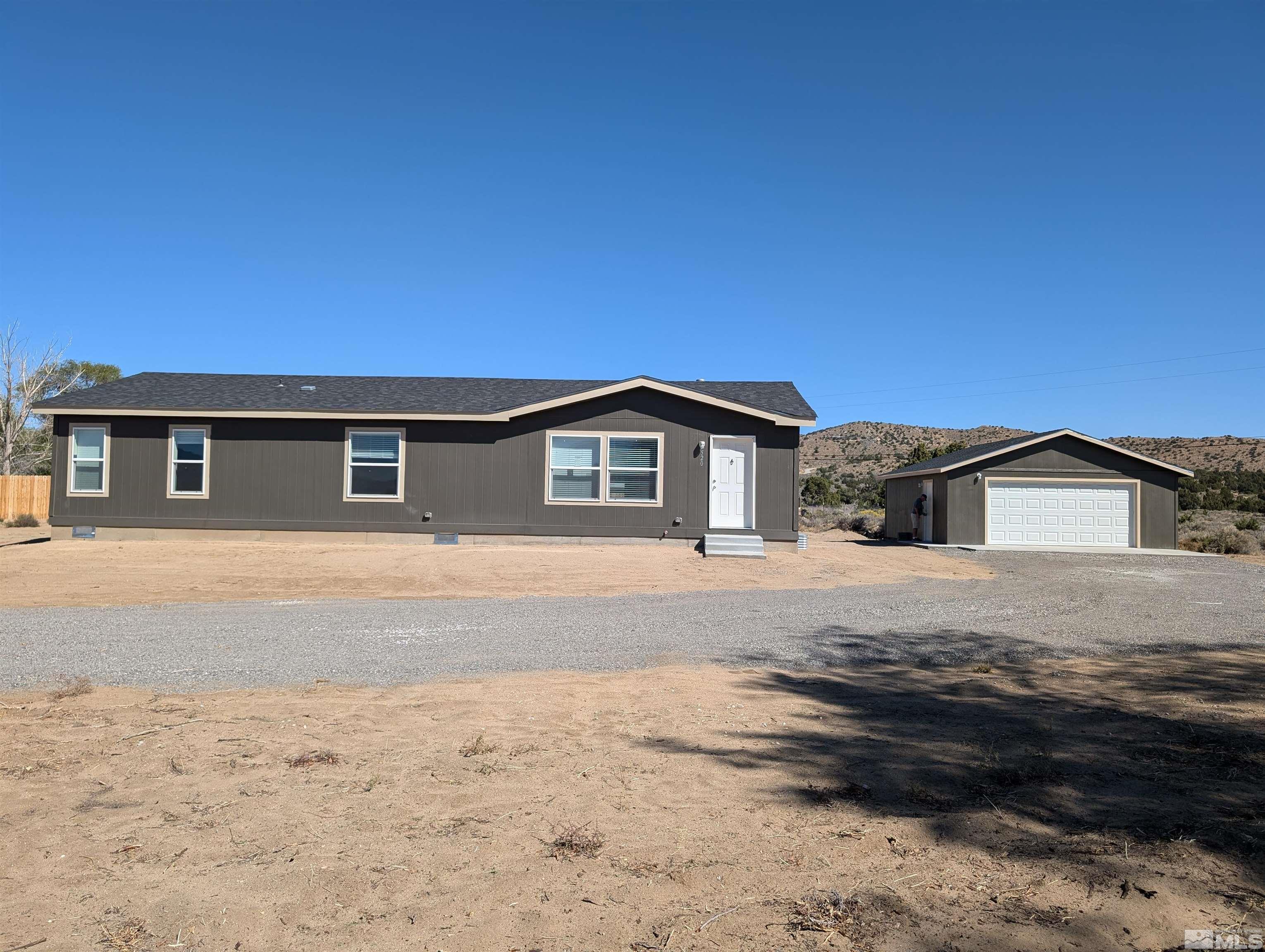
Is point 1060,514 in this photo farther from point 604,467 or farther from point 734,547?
point 604,467

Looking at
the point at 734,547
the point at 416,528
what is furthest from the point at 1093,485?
the point at 416,528

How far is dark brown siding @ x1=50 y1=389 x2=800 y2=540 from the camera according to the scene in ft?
57.0

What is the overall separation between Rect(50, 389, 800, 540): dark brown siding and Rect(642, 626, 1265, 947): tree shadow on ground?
380 inches

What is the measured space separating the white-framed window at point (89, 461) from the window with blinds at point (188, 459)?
4.47ft

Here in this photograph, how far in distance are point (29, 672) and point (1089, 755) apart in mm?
7928

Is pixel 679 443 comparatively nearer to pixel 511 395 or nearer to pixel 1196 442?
pixel 511 395

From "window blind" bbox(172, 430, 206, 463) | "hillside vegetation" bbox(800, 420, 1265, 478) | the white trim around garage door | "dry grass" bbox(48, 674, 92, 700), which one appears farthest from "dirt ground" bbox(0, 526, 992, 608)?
"hillside vegetation" bbox(800, 420, 1265, 478)

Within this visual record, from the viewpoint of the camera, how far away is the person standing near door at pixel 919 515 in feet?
83.7

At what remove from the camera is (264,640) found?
842cm

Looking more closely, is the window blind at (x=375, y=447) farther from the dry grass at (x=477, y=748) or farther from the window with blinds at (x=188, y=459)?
the dry grass at (x=477, y=748)

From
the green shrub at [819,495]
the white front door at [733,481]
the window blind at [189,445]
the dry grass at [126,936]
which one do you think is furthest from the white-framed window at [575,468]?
the green shrub at [819,495]

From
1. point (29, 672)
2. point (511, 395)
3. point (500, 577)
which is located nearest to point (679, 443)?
point (511, 395)

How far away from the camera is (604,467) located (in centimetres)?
1750

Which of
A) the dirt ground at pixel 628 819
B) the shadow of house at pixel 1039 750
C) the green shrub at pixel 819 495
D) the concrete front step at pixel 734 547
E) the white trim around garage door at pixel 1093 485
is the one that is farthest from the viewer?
the green shrub at pixel 819 495
